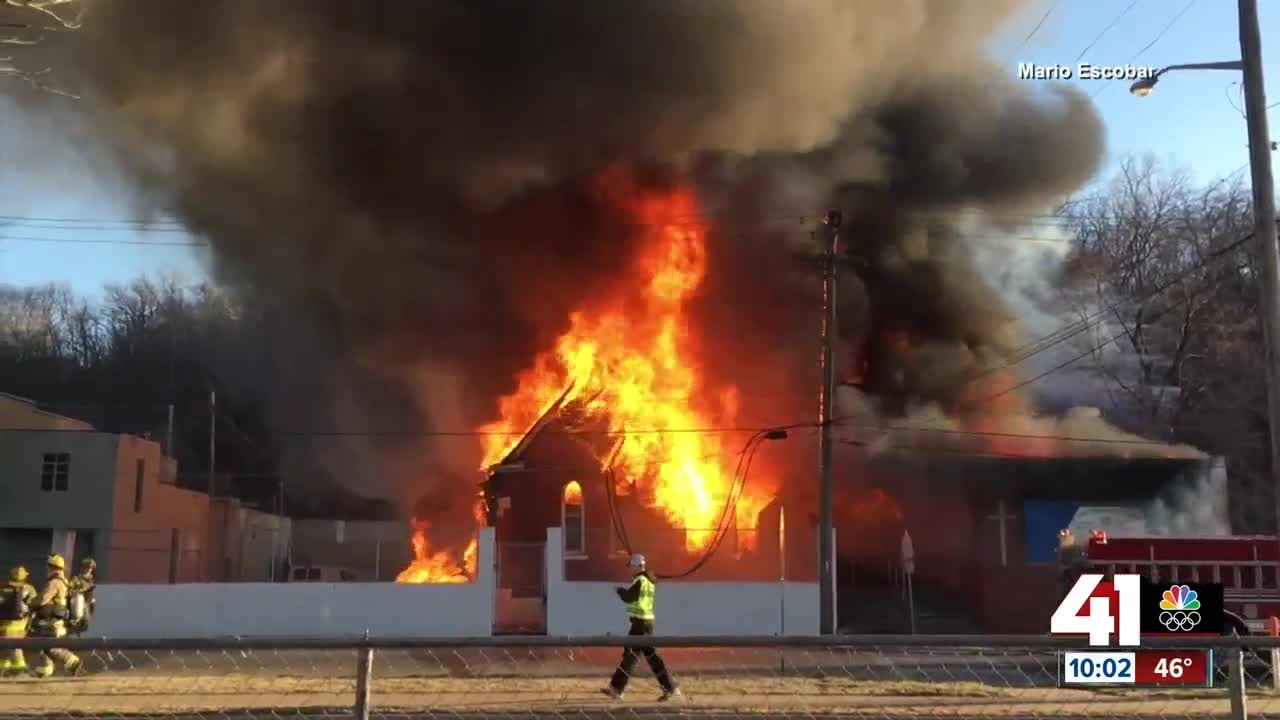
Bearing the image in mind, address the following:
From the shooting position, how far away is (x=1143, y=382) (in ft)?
111

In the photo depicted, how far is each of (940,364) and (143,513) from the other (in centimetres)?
2188

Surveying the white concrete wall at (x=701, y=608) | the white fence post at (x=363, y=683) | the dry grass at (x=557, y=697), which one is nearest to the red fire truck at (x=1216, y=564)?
the dry grass at (x=557, y=697)

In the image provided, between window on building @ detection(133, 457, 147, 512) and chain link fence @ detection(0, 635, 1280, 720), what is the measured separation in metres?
17.1

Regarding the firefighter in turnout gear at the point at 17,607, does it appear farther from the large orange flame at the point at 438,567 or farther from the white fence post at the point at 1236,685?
the white fence post at the point at 1236,685

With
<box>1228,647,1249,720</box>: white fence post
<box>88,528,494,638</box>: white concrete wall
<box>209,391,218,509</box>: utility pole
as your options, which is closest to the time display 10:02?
<box>1228,647,1249,720</box>: white fence post

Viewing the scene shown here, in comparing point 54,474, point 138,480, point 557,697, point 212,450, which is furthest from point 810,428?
point 54,474

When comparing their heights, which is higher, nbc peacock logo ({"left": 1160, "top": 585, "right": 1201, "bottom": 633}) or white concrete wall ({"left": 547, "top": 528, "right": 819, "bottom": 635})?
nbc peacock logo ({"left": 1160, "top": 585, "right": 1201, "bottom": 633})

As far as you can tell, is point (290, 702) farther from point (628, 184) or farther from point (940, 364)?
point (940, 364)

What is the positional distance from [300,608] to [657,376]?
9376 mm

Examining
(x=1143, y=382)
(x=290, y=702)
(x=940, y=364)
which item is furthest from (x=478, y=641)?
(x=1143, y=382)

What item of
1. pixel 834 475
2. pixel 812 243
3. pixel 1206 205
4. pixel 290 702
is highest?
pixel 1206 205

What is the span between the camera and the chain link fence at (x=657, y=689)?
18.2ft

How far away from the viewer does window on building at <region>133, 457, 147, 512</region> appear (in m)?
29.7

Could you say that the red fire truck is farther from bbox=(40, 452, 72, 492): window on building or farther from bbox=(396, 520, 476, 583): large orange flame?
bbox=(40, 452, 72, 492): window on building
